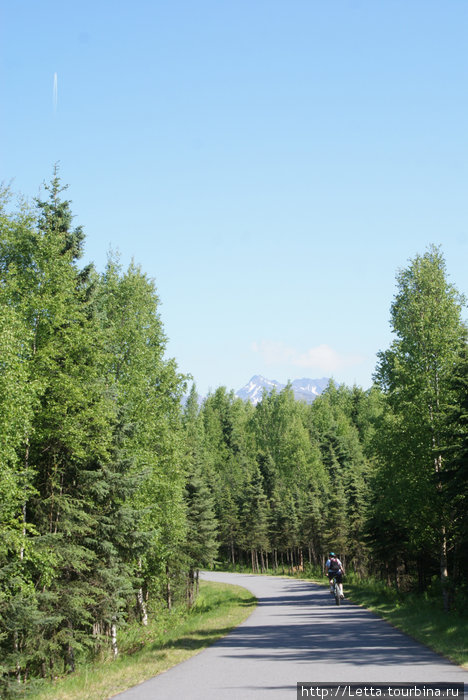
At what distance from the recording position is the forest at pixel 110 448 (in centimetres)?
1673

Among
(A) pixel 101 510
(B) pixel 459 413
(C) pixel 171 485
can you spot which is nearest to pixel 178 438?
(C) pixel 171 485

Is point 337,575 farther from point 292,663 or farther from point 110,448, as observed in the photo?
point 292,663

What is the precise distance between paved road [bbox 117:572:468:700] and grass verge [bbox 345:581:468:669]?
13.2 inches

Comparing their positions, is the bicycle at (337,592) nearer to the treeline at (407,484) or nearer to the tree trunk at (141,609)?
the treeline at (407,484)

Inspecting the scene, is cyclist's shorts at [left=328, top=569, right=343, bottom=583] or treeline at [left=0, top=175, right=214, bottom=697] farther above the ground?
treeline at [left=0, top=175, right=214, bottom=697]

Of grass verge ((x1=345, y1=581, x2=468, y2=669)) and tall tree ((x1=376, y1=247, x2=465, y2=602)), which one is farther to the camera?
tall tree ((x1=376, y1=247, x2=465, y2=602))

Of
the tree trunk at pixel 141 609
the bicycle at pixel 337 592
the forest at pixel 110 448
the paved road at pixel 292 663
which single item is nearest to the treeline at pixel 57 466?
the forest at pixel 110 448

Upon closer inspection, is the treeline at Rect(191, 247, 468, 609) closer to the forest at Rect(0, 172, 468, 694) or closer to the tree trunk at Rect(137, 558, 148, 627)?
the forest at Rect(0, 172, 468, 694)

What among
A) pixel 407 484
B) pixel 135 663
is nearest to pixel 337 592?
pixel 407 484

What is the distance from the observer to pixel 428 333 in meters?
25.1

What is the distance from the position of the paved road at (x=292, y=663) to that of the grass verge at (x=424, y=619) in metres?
0.34

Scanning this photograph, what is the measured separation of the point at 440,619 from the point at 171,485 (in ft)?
46.1

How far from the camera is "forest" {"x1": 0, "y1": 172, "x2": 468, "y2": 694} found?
54.9 ft

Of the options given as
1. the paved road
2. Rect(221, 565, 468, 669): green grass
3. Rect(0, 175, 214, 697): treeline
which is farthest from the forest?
the paved road
